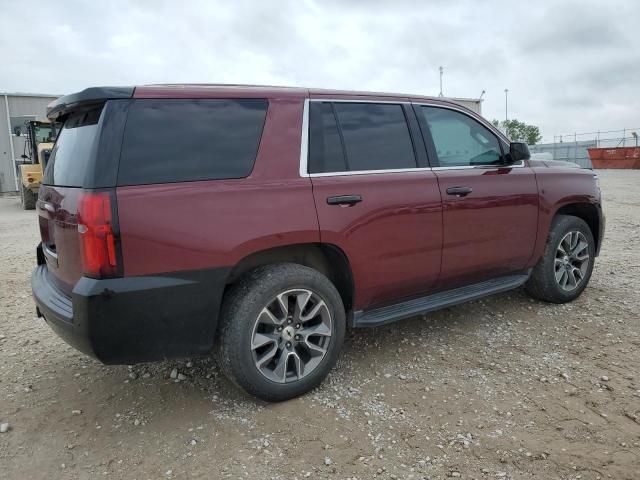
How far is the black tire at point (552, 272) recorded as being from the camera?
4.52m

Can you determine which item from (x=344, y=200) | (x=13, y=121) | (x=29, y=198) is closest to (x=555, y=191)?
(x=344, y=200)

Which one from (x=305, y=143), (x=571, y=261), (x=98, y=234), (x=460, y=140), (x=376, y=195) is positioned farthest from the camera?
(x=571, y=261)

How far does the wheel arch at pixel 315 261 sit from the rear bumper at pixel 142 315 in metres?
0.21

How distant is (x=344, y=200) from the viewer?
3148 mm

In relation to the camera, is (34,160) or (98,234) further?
(34,160)

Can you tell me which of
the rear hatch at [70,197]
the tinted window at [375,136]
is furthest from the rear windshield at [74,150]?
the tinted window at [375,136]

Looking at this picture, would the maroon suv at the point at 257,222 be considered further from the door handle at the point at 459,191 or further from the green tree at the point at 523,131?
the green tree at the point at 523,131

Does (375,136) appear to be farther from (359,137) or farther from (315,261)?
(315,261)

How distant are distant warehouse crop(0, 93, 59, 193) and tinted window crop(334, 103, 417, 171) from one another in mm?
24193

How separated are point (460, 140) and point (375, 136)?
2.98ft

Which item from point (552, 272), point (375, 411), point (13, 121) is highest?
point (13, 121)

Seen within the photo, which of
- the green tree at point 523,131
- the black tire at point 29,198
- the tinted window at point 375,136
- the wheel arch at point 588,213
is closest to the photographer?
the tinted window at point 375,136

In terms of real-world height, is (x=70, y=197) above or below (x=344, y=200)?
above

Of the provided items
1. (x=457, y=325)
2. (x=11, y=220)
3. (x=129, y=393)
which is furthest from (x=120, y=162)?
(x=11, y=220)
